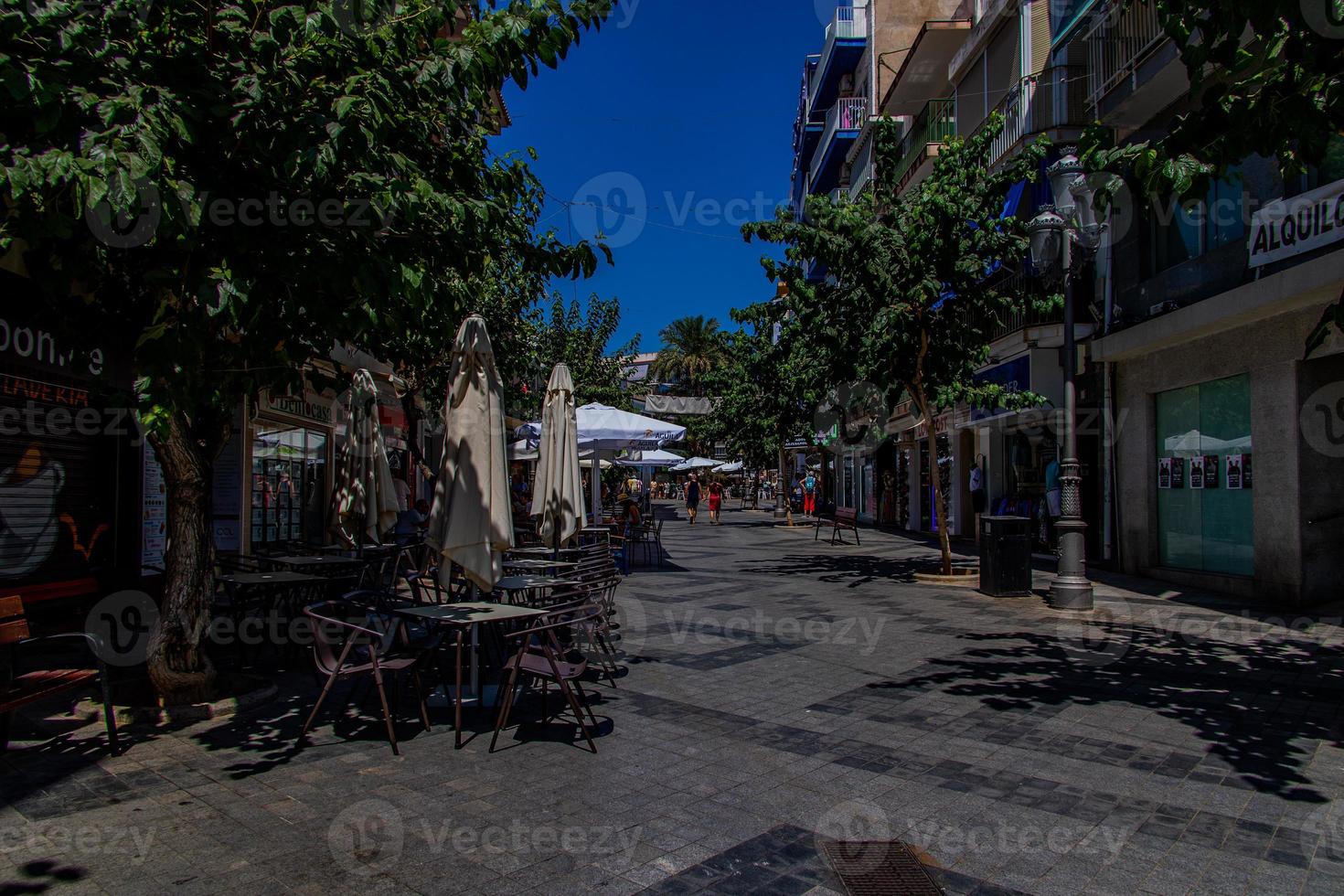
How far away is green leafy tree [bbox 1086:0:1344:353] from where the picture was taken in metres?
4.60

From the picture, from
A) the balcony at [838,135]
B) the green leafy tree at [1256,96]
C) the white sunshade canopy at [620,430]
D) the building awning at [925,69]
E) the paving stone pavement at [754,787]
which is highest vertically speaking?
the balcony at [838,135]

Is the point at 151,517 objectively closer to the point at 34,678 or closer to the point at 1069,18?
the point at 34,678

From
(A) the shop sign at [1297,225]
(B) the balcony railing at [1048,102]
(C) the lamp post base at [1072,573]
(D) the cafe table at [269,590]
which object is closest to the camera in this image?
(D) the cafe table at [269,590]

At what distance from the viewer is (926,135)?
2403 cm

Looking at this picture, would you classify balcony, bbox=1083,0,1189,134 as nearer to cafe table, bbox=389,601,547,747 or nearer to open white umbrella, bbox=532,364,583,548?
open white umbrella, bbox=532,364,583,548

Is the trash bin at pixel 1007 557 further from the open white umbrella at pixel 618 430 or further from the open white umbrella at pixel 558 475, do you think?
the open white umbrella at pixel 558 475

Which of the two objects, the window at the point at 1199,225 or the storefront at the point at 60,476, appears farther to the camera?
the window at the point at 1199,225

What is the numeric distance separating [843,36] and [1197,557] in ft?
94.5

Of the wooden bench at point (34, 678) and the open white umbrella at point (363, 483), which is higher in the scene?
the open white umbrella at point (363, 483)

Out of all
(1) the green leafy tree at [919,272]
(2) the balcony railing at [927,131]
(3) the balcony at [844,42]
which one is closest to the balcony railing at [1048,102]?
(2) the balcony railing at [927,131]

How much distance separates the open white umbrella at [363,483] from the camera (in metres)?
9.13

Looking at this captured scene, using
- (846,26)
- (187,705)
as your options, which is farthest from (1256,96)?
(846,26)

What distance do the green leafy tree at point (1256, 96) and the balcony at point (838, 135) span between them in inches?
1142

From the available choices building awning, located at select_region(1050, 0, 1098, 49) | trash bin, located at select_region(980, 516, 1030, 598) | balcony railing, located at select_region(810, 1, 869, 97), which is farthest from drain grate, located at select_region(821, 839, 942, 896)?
balcony railing, located at select_region(810, 1, 869, 97)
